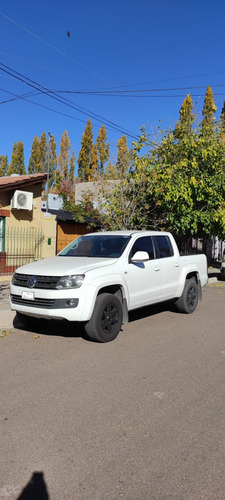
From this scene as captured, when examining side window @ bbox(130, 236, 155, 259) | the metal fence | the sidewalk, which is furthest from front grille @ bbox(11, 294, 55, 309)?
the metal fence

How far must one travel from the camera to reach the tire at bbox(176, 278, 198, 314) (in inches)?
322

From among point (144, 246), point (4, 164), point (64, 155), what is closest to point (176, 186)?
→ point (144, 246)

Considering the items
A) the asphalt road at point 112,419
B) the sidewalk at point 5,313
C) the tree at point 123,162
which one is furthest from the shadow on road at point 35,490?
the tree at point 123,162

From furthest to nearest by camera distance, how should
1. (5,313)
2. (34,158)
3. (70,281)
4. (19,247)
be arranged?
(34,158), (19,247), (5,313), (70,281)

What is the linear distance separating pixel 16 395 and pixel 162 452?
173cm

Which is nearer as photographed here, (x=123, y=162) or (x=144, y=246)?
(x=144, y=246)

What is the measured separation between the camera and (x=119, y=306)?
6129 mm

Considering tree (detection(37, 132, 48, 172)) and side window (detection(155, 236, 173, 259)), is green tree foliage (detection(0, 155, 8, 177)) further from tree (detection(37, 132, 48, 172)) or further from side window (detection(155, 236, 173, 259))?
side window (detection(155, 236, 173, 259))

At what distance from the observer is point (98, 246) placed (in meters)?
7.21

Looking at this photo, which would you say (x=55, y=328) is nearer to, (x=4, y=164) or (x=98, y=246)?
(x=98, y=246)

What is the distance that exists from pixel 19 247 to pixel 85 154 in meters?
37.4

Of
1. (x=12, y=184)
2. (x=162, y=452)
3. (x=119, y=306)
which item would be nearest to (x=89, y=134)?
(x=12, y=184)

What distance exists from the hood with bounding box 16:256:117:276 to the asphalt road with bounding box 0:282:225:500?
1117mm

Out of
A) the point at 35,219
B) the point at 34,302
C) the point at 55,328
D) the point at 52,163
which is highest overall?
the point at 52,163
